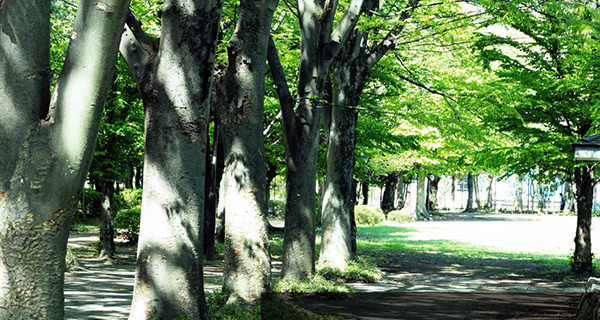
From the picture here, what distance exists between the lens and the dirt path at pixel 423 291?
31.3 ft

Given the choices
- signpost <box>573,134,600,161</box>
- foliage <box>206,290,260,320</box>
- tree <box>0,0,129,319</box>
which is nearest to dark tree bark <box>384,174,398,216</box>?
signpost <box>573,134,600,161</box>

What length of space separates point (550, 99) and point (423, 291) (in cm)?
660

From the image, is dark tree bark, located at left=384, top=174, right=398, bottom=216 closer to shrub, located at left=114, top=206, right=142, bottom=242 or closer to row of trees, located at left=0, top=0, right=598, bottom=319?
row of trees, located at left=0, top=0, right=598, bottom=319

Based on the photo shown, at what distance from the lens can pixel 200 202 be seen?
6148 millimetres

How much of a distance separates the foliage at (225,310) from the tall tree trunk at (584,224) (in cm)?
1098

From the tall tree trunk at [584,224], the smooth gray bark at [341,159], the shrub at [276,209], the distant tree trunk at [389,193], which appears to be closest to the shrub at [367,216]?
the distant tree trunk at [389,193]

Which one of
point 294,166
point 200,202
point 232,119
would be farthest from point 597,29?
point 200,202

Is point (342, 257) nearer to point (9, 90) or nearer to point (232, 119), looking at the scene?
point (232, 119)

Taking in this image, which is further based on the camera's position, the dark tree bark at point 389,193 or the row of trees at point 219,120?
the dark tree bark at point 389,193

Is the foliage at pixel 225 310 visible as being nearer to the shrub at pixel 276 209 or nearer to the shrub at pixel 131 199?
the shrub at pixel 131 199

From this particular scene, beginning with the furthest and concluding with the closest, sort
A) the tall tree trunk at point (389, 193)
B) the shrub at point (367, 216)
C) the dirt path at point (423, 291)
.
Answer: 1. the tall tree trunk at point (389, 193)
2. the shrub at point (367, 216)
3. the dirt path at point (423, 291)

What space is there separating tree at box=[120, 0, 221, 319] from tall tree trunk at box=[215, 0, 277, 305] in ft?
9.03

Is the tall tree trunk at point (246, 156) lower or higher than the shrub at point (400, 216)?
higher

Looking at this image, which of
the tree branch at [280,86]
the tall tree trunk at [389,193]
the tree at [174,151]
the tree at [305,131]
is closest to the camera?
the tree at [174,151]
